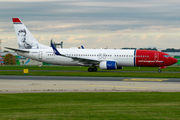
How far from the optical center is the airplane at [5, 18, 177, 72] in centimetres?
4622

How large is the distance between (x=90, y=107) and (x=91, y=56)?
34.4 meters

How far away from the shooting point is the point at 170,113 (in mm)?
12117

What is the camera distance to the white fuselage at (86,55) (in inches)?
1844

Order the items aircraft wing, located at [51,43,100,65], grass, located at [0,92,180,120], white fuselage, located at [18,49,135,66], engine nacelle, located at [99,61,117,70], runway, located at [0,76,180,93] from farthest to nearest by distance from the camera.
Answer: white fuselage, located at [18,49,135,66]
aircraft wing, located at [51,43,100,65]
engine nacelle, located at [99,61,117,70]
runway, located at [0,76,180,93]
grass, located at [0,92,180,120]

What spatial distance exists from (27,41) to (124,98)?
121 feet

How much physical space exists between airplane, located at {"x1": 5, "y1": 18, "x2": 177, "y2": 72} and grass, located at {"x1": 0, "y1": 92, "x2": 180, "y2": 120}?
28.8 meters

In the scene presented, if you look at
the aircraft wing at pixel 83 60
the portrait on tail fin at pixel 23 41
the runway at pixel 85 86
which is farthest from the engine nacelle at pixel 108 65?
the runway at pixel 85 86

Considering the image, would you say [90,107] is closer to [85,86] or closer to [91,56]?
[85,86]

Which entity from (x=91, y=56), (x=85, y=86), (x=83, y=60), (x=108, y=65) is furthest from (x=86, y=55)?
(x=85, y=86)

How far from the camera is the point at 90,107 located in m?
13.7

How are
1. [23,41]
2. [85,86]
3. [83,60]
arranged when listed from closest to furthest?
[85,86] < [83,60] < [23,41]

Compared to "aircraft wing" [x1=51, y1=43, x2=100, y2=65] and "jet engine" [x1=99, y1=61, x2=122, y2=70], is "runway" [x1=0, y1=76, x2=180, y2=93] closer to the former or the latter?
"jet engine" [x1=99, y1=61, x2=122, y2=70]

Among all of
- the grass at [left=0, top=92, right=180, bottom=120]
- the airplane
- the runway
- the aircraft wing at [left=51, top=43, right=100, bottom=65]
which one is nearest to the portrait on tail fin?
the airplane

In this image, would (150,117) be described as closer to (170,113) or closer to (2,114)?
(170,113)
